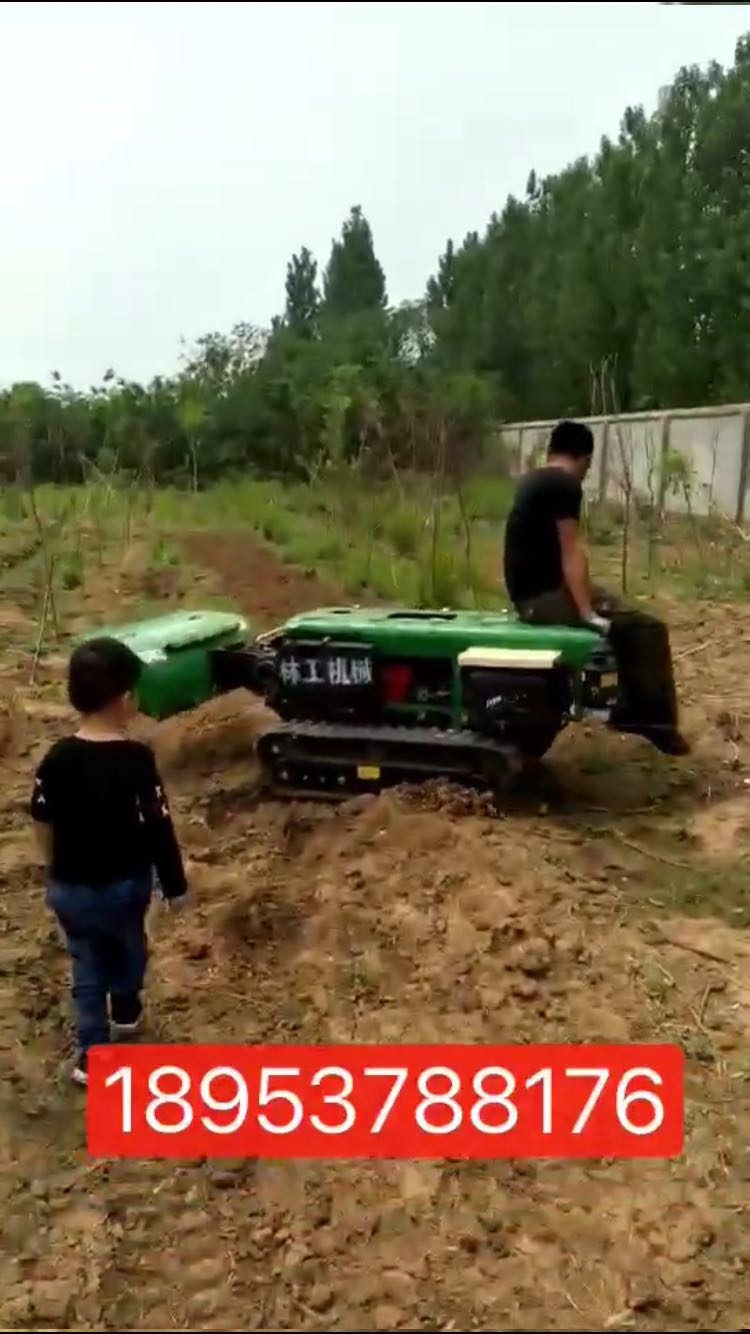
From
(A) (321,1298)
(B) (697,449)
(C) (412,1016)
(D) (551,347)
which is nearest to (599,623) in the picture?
(C) (412,1016)

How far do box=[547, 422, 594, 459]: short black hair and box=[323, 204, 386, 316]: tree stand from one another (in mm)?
53808

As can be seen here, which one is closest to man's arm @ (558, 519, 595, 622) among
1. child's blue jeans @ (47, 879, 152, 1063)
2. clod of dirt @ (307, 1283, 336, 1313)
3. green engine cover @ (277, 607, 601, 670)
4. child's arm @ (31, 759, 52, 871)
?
green engine cover @ (277, 607, 601, 670)

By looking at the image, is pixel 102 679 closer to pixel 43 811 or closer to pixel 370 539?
pixel 43 811

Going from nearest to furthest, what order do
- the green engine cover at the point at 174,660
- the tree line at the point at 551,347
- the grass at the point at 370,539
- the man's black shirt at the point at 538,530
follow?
the man's black shirt at the point at 538,530 → the green engine cover at the point at 174,660 → the grass at the point at 370,539 → the tree line at the point at 551,347

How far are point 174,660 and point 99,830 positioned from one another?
6.98ft

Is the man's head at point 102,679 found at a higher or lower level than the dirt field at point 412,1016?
higher

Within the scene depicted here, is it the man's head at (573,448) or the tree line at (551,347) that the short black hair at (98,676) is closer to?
the man's head at (573,448)

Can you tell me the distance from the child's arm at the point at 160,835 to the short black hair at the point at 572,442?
8.15 feet

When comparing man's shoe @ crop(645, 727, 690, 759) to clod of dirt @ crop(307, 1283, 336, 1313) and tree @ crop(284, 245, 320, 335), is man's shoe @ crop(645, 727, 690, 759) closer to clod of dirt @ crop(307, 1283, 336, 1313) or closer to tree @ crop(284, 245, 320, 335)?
clod of dirt @ crop(307, 1283, 336, 1313)

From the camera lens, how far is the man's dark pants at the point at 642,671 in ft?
16.5

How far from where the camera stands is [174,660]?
5.44 metres

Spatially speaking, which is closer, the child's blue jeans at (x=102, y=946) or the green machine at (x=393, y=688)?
the child's blue jeans at (x=102, y=946)

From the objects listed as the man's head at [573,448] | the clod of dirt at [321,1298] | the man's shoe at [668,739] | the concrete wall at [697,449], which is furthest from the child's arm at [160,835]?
the concrete wall at [697,449]

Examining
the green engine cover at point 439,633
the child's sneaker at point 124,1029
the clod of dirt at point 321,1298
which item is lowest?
the clod of dirt at point 321,1298
